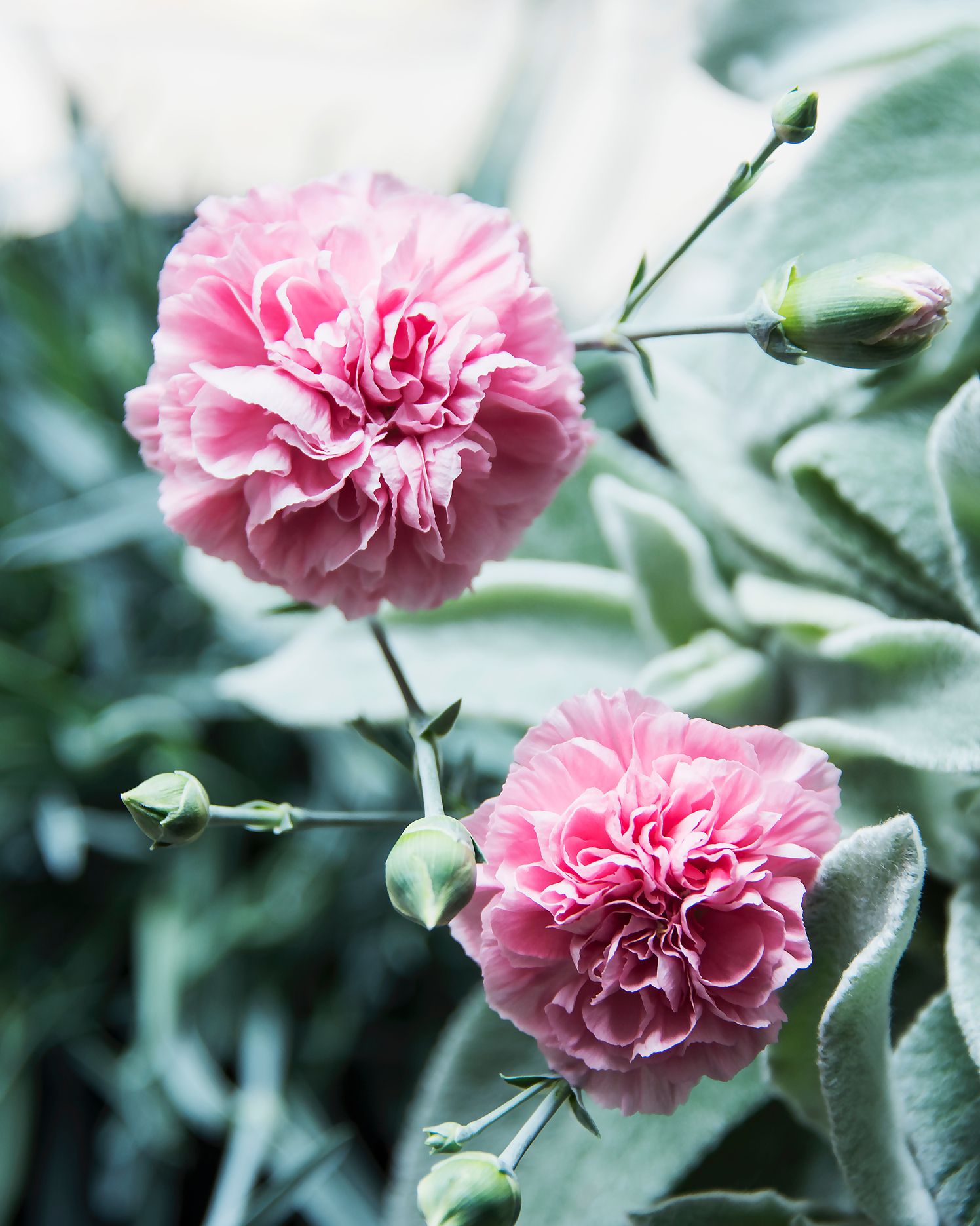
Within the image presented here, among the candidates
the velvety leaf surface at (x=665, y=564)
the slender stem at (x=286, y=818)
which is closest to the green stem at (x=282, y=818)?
the slender stem at (x=286, y=818)

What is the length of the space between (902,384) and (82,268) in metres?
0.36

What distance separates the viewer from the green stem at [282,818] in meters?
0.17

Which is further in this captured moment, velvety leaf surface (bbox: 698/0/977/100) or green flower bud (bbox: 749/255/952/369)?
velvety leaf surface (bbox: 698/0/977/100)

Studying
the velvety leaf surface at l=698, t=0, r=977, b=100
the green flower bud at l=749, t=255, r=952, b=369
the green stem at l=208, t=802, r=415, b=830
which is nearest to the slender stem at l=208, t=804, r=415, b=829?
the green stem at l=208, t=802, r=415, b=830

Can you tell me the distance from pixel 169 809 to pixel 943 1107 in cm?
15

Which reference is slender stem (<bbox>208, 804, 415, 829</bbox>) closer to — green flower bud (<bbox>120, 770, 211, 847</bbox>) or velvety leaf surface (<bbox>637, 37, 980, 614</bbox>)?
green flower bud (<bbox>120, 770, 211, 847</bbox>)

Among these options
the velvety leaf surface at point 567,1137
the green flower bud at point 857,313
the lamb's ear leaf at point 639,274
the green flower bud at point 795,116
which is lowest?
the velvety leaf surface at point 567,1137

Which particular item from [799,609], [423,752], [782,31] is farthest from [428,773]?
[782,31]

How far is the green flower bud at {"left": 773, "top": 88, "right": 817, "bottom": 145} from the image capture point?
6.4 inches

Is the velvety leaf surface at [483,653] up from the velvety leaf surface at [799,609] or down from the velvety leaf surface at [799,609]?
down

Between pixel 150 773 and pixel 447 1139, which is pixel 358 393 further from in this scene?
pixel 150 773

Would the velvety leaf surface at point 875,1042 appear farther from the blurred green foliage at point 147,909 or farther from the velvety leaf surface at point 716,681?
the blurred green foliage at point 147,909

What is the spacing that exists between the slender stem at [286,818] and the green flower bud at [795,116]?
13cm

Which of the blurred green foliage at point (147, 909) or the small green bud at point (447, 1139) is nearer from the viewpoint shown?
the small green bud at point (447, 1139)
